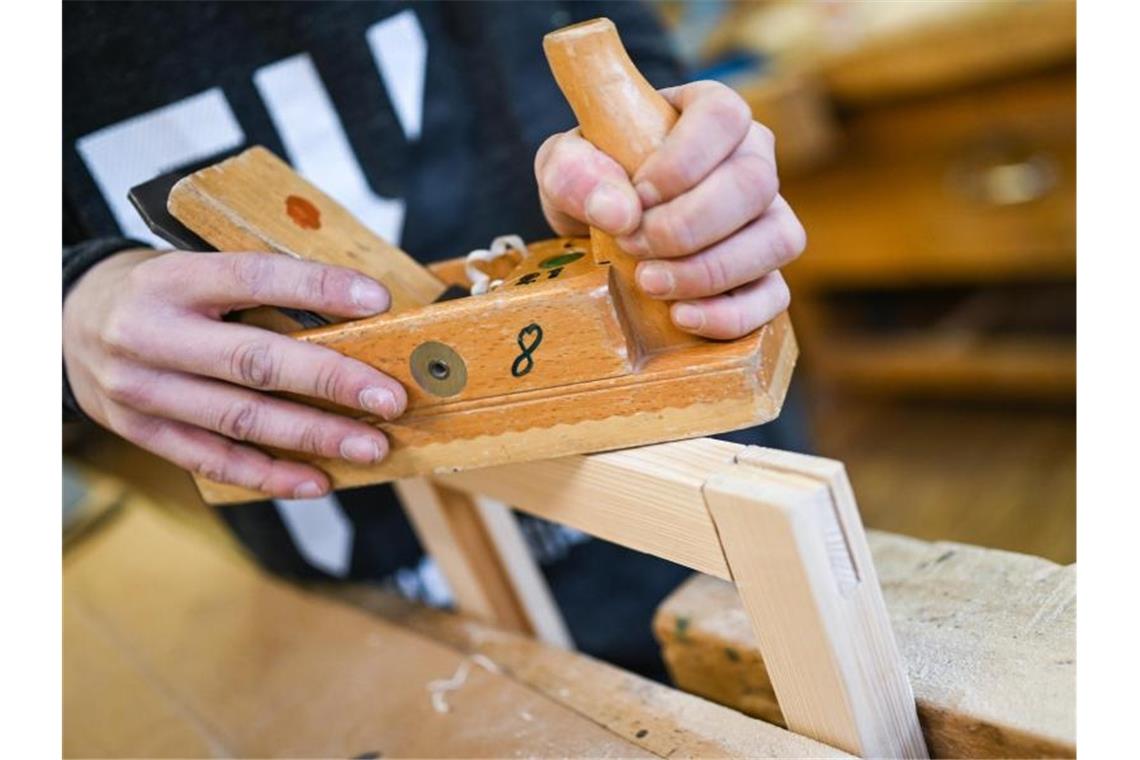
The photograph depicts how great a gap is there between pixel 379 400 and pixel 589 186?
17cm

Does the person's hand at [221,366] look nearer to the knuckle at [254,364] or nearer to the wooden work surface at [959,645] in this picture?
the knuckle at [254,364]

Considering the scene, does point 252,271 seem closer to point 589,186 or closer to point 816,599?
point 589,186

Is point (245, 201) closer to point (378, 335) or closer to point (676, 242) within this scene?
point (378, 335)

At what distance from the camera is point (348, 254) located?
0.57 metres

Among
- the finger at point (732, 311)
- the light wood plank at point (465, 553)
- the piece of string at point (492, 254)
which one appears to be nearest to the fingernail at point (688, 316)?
the finger at point (732, 311)

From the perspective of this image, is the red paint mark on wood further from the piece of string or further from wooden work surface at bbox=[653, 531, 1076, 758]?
wooden work surface at bbox=[653, 531, 1076, 758]

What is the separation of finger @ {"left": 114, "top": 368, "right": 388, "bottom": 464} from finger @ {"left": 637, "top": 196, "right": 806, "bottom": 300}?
0.66ft

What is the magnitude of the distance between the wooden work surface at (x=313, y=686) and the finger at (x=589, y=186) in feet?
0.93

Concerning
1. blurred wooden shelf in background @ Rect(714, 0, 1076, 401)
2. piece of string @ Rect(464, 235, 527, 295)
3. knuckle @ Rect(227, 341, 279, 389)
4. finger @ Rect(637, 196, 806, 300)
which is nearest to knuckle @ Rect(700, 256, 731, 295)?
finger @ Rect(637, 196, 806, 300)

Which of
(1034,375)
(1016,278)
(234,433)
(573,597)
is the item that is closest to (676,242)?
(234,433)

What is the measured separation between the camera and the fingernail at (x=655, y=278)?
0.47 m

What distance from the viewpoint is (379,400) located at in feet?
1.76

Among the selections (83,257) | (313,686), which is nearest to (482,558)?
(313,686)
